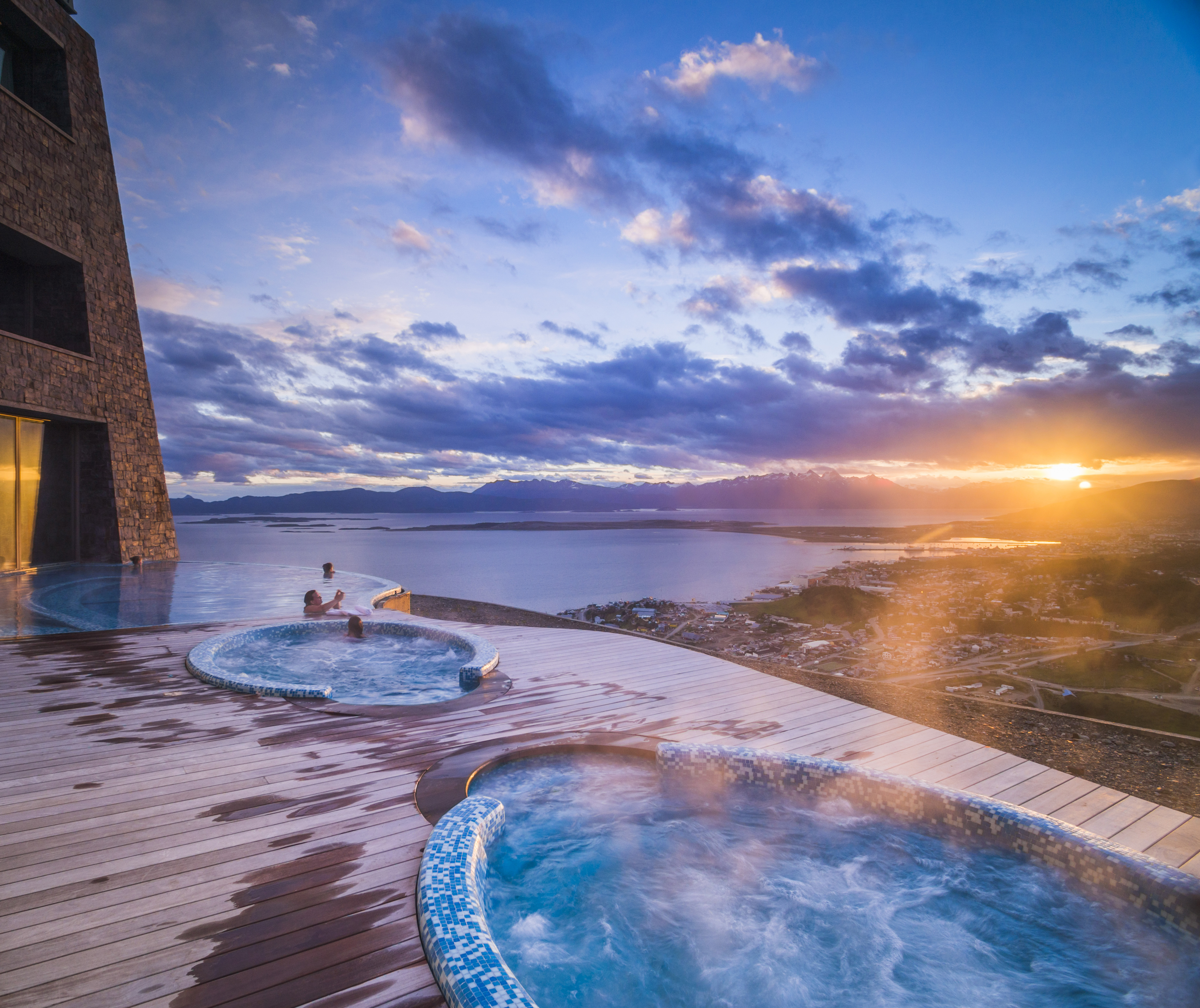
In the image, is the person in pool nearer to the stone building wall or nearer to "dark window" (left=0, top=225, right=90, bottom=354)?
the stone building wall

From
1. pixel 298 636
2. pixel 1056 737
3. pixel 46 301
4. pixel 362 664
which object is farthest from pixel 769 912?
pixel 46 301

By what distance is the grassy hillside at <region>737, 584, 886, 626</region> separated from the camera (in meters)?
14.8

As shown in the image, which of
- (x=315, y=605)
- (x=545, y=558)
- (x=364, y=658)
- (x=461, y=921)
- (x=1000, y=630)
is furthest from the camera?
(x=545, y=558)

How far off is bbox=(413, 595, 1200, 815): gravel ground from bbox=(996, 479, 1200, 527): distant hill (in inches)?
2297

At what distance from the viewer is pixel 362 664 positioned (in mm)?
6332

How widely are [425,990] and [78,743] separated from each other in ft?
9.44

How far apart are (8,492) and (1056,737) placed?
15538mm

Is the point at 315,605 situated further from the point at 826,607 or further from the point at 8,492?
the point at 826,607

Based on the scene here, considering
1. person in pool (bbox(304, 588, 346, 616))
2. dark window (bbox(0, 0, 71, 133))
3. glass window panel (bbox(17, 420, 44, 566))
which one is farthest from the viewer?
dark window (bbox(0, 0, 71, 133))

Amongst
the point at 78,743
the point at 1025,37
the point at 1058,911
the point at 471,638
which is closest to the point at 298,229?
the point at 471,638

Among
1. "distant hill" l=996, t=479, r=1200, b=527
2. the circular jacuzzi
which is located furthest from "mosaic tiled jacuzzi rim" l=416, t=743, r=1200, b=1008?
"distant hill" l=996, t=479, r=1200, b=527

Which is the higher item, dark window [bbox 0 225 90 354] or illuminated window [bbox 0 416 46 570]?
dark window [bbox 0 225 90 354]

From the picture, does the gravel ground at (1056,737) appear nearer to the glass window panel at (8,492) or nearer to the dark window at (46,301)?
the glass window panel at (8,492)

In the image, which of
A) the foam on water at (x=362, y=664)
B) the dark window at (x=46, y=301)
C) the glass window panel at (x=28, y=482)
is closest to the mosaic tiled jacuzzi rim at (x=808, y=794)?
the foam on water at (x=362, y=664)
